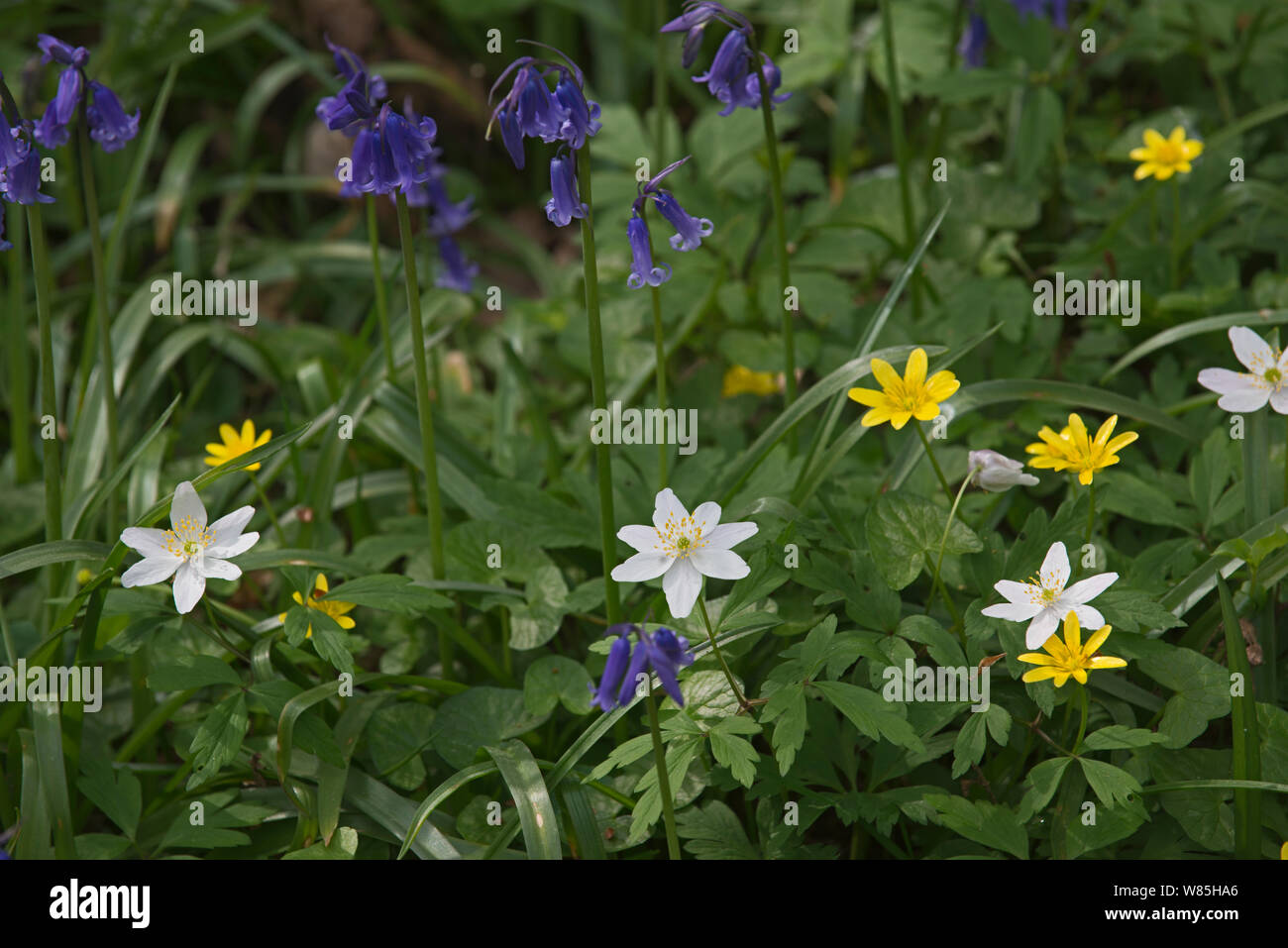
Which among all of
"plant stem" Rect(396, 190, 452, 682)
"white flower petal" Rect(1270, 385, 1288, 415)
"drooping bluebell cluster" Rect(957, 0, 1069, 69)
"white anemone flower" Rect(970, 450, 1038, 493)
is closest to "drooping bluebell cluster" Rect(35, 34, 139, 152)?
"plant stem" Rect(396, 190, 452, 682)

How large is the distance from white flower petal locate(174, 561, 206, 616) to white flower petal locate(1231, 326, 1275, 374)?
6.89 feet

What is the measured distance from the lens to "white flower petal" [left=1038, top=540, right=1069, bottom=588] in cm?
199

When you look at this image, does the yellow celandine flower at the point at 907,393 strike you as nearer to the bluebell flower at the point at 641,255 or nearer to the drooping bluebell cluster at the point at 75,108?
the bluebell flower at the point at 641,255

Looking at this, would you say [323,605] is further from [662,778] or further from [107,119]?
[107,119]

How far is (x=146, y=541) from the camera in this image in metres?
2.05

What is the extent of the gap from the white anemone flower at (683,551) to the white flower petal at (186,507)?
836 millimetres

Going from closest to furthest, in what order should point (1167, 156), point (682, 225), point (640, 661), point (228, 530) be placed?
1. point (640, 661)
2. point (228, 530)
3. point (682, 225)
4. point (1167, 156)

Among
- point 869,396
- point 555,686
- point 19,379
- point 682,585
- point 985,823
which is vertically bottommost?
point 985,823

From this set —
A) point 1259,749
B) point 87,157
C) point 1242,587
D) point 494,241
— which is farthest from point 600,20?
point 1259,749

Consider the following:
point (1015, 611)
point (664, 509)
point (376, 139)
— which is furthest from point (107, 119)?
point (1015, 611)

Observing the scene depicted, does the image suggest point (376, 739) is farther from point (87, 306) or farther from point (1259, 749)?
point (87, 306)

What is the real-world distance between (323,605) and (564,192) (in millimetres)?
1046

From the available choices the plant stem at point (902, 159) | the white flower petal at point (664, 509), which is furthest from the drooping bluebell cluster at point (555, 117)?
the plant stem at point (902, 159)

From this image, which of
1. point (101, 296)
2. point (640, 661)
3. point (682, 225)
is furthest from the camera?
point (101, 296)
